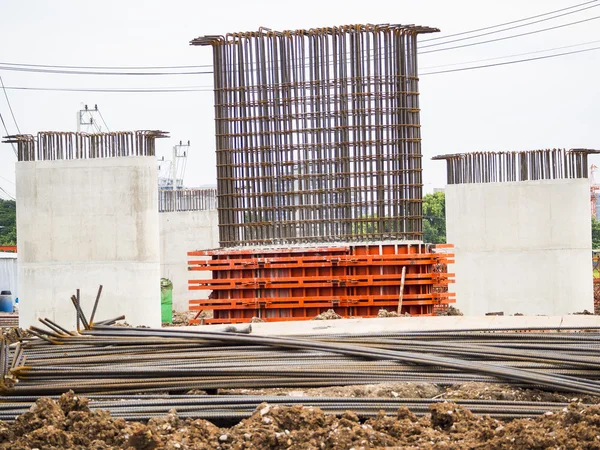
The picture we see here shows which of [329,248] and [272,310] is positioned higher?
[329,248]

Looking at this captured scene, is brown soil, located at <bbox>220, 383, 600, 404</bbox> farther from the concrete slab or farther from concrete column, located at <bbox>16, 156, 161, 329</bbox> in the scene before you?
concrete column, located at <bbox>16, 156, 161, 329</bbox>

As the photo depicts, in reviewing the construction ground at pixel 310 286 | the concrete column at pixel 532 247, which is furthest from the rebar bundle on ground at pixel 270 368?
the concrete column at pixel 532 247

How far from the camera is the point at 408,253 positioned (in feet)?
60.8

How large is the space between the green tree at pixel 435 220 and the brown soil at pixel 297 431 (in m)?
59.1

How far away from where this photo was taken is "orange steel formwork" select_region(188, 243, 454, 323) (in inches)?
725

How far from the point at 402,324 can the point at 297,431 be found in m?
6.69

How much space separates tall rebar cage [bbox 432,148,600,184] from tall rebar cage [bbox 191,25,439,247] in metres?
4.57

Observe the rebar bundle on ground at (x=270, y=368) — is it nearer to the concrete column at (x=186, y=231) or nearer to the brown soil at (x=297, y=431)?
the brown soil at (x=297, y=431)

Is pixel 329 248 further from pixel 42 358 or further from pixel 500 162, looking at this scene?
pixel 42 358

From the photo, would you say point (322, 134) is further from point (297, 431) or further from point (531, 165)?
point (297, 431)

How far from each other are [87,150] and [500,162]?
33.4ft

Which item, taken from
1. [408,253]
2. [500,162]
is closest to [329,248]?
[408,253]

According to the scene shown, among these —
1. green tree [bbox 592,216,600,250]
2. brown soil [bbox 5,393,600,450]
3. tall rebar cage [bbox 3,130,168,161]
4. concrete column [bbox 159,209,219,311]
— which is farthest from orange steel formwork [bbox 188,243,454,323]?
green tree [bbox 592,216,600,250]

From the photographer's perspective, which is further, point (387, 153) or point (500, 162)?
point (500, 162)
